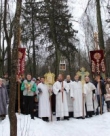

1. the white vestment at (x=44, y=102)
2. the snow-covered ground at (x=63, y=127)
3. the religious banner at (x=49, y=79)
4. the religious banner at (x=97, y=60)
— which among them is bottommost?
the snow-covered ground at (x=63, y=127)

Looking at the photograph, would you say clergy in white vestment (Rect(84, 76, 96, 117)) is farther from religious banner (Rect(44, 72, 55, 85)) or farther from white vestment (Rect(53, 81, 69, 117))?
religious banner (Rect(44, 72, 55, 85))

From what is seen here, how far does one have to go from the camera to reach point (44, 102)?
1342 cm

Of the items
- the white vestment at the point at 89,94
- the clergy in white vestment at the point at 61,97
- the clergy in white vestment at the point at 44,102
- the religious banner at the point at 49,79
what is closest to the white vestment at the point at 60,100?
the clergy in white vestment at the point at 61,97

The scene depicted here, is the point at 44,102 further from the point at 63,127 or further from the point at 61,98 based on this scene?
the point at 63,127

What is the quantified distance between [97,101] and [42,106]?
2.83 meters

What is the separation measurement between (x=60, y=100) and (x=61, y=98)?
0.32 ft

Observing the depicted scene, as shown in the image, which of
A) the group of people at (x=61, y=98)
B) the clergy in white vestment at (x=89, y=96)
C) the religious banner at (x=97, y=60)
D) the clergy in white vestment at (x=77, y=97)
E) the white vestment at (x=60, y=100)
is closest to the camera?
the group of people at (x=61, y=98)

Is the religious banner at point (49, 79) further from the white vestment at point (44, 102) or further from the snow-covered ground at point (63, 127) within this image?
the snow-covered ground at point (63, 127)

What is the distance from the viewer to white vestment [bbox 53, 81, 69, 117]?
44.3 feet

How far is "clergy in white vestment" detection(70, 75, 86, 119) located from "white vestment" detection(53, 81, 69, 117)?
1.22 feet

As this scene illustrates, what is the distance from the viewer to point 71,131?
11.2m

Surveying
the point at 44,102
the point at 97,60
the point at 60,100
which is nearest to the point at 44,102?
the point at 44,102

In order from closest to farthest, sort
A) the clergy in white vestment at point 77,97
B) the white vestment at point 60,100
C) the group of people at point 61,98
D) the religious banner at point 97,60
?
1. the group of people at point 61,98
2. the white vestment at point 60,100
3. the clergy in white vestment at point 77,97
4. the religious banner at point 97,60

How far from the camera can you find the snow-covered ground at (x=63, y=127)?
10.5 m
